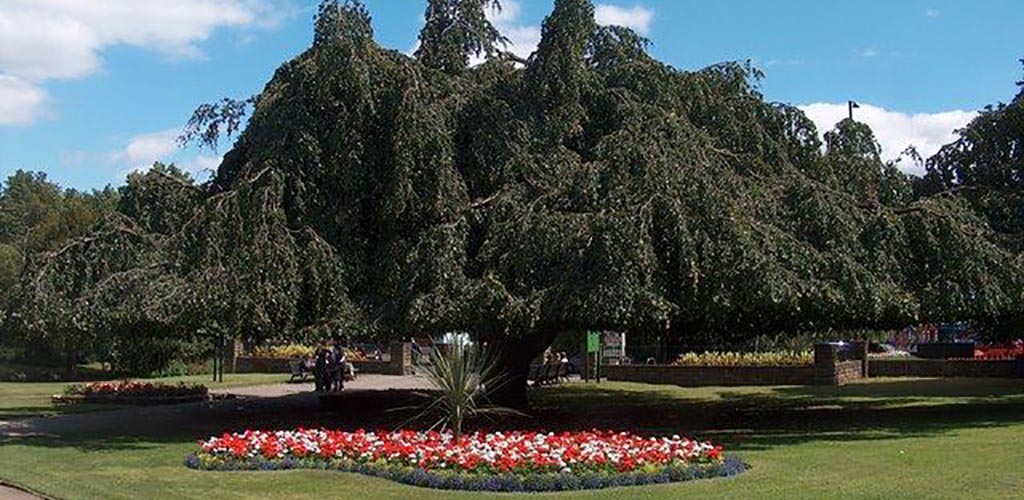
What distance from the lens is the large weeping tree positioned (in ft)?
54.1

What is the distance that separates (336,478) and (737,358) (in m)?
23.5

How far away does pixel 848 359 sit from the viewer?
36094 millimetres

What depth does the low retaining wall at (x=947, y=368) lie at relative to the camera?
34.6 m

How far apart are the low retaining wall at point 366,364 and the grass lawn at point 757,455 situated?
17.0 metres

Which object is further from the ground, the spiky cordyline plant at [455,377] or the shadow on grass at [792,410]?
the spiky cordyline plant at [455,377]

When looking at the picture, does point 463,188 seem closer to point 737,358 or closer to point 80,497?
point 80,497

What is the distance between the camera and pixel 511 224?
17438 millimetres

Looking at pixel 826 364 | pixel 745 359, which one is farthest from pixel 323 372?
pixel 826 364

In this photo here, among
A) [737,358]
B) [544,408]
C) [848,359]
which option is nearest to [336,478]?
[544,408]

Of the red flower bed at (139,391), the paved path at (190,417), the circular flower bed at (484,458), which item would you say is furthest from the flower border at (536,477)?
the red flower bed at (139,391)

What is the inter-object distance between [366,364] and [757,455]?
31255 millimetres

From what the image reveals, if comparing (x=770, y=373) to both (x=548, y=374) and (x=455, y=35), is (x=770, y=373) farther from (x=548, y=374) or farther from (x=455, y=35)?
(x=455, y=35)

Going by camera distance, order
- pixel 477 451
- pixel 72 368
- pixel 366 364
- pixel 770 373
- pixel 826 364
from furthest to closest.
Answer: pixel 366 364
pixel 72 368
pixel 770 373
pixel 826 364
pixel 477 451

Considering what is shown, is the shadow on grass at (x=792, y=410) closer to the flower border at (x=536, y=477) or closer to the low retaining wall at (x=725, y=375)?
the low retaining wall at (x=725, y=375)
